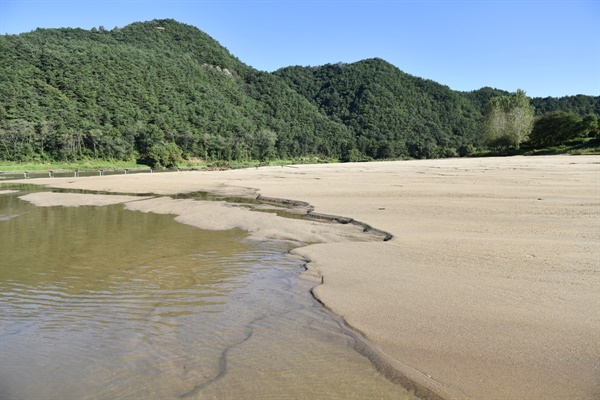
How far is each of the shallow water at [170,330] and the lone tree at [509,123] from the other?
216 feet

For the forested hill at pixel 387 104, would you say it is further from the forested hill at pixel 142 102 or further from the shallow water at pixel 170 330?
the shallow water at pixel 170 330

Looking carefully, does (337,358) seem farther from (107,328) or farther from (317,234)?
(317,234)

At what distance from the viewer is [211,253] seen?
7.98 metres

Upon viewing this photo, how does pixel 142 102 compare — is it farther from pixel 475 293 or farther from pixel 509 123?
pixel 475 293

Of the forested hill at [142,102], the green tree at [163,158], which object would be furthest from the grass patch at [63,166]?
the green tree at [163,158]

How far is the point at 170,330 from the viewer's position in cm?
429

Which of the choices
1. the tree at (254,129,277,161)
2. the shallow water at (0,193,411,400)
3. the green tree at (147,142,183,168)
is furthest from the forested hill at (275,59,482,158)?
the shallow water at (0,193,411,400)

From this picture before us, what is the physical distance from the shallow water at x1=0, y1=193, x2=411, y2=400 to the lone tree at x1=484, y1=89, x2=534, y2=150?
65.9 m

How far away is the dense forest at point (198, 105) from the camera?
273 feet

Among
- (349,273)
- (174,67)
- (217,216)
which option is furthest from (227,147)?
(349,273)

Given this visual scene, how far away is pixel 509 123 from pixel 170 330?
7046 centimetres

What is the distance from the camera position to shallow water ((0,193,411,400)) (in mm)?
3152

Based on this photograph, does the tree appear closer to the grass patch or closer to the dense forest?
the dense forest

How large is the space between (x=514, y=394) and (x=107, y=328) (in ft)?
13.5
